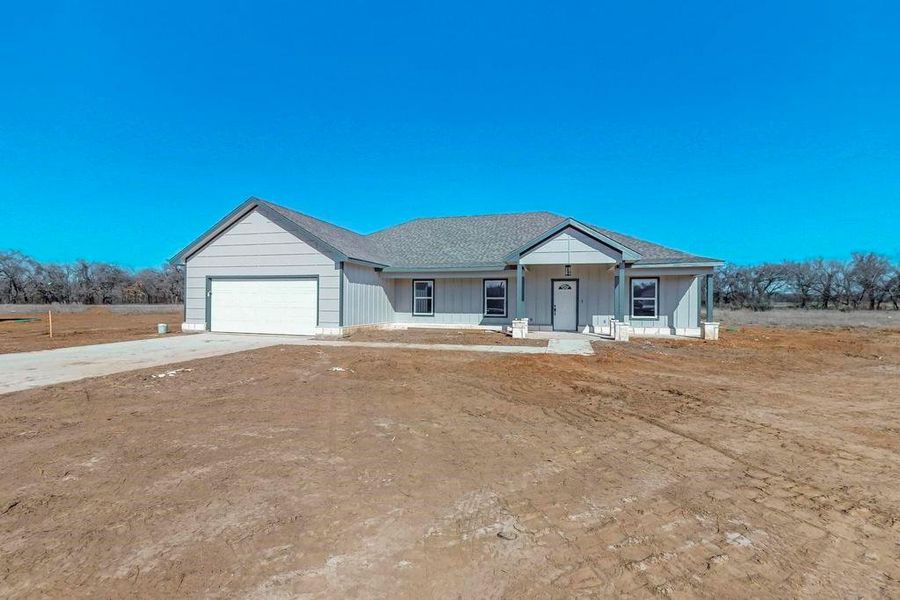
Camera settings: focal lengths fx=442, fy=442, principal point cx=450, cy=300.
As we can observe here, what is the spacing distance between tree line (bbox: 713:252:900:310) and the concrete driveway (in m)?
39.0

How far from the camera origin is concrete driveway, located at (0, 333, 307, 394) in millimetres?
8242

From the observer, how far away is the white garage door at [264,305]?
1636 cm

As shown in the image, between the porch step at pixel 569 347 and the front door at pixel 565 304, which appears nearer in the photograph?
the porch step at pixel 569 347

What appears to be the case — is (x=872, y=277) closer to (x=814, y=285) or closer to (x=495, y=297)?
(x=814, y=285)

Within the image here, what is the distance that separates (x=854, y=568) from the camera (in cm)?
259

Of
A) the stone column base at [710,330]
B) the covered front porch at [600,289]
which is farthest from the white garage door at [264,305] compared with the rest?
the stone column base at [710,330]

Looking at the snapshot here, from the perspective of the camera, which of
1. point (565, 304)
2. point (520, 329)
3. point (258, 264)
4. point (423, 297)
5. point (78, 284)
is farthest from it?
point (78, 284)

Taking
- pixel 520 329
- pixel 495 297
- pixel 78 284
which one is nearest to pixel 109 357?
pixel 520 329

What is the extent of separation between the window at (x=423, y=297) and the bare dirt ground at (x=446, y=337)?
1.32m

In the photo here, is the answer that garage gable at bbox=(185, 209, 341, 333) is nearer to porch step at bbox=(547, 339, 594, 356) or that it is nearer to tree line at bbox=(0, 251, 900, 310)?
porch step at bbox=(547, 339, 594, 356)

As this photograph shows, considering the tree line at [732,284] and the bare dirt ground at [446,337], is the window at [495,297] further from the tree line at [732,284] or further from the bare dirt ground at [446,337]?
the tree line at [732,284]

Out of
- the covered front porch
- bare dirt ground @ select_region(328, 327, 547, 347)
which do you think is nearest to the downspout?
bare dirt ground @ select_region(328, 327, 547, 347)

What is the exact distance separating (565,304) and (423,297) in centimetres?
610

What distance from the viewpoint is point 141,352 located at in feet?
38.6
